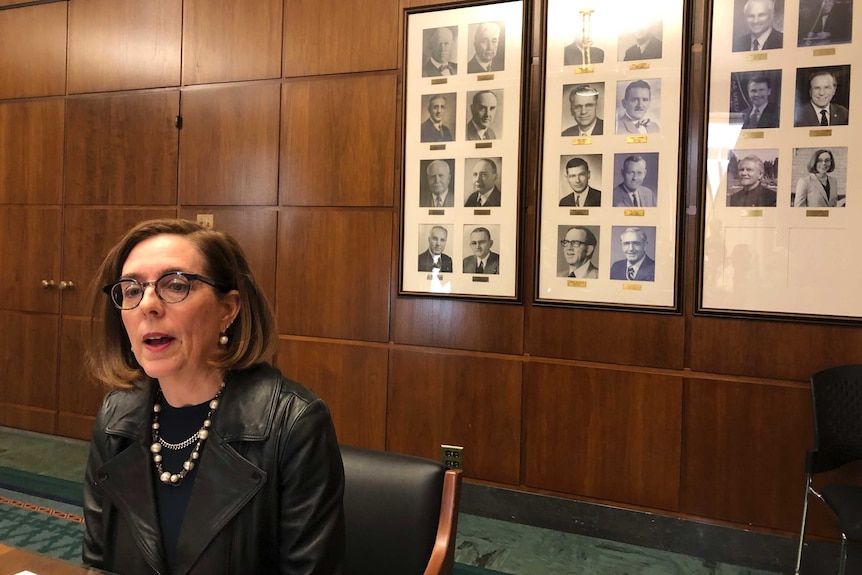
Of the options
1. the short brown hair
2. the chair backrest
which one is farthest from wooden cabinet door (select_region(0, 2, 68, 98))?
the chair backrest

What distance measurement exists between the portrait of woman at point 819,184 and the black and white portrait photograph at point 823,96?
0.48 ft

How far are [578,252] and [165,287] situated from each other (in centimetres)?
234

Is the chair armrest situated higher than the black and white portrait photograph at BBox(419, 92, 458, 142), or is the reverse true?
the black and white portrait photograph at BBox(419, 92, 458, 142)

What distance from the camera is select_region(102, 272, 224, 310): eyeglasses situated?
1.31 meters

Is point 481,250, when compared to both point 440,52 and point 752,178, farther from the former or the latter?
point 752,178

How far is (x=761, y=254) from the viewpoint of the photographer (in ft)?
9.70

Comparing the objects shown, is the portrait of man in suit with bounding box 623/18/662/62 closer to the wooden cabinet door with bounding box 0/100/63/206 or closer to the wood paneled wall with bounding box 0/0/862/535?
the wood paneled wall with bounding box 0/0/862/535

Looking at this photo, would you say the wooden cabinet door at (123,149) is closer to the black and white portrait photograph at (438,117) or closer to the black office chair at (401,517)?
the black and white portrait photograph at (438,117)

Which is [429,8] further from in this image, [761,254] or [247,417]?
[247,417]

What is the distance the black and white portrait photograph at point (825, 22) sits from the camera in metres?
2.81

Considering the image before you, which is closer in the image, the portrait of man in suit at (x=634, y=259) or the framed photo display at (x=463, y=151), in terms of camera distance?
the portrait of man in suit at (x=634, y=259)

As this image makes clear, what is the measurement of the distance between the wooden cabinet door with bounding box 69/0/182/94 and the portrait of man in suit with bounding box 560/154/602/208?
2.66 metres

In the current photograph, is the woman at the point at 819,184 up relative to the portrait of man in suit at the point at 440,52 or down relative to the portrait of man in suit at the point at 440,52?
down

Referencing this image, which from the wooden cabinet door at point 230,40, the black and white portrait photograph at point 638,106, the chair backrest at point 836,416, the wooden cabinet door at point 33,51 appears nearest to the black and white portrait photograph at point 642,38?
the black and white portrait photograph at point 638,106
